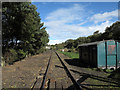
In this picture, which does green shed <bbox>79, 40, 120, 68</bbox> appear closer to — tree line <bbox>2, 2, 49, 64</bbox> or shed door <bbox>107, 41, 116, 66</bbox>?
shed door <bbox>107, 41, 116, 66</bbox>

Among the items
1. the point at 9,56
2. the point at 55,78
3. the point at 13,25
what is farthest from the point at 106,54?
the point at 9,56

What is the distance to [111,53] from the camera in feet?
30.1

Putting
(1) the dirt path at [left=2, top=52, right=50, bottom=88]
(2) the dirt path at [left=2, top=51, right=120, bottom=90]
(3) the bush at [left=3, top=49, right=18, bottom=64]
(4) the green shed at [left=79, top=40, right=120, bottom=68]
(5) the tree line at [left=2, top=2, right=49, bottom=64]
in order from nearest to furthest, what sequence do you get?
1. (2) the dirt path at [left=2, top=51, right=120, bottom=90]
2. (1) the dirt path at [left=2, top=52, right=50, bottom=88]
3. (4) the green shed at [left=79, top=40, right=120, bottom=68]
4. (5) the tree line at [left=2, top=2, right=49, bottom=64]
5. (3) the bush at [left=3, top=49, right=18, bottom=64]

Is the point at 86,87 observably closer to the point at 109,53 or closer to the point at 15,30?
the point at 109,53

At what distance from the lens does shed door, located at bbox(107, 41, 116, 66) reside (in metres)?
9.07

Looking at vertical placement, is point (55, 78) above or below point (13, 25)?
below

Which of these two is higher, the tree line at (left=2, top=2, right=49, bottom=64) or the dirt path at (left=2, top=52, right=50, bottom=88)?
the tree line at (left=2, top=2, right=49, bottom=64)

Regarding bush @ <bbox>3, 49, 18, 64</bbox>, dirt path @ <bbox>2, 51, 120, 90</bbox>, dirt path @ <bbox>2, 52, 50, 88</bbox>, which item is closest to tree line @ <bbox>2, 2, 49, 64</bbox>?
bush @ <bbox>3, 49, 18, 64</bbox>

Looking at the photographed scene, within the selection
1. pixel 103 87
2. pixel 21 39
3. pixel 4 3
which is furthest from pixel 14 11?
pixel 103 87

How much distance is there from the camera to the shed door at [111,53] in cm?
907

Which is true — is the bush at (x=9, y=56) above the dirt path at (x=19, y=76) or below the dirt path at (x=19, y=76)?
above

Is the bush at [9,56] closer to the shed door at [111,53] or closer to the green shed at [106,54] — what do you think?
the green shed at [106,54]

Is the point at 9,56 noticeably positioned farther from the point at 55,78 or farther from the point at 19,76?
the point at 55,78

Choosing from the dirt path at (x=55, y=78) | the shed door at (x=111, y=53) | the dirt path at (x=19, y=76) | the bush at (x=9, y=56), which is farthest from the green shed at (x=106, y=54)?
the bush at (x=9, y=56)
